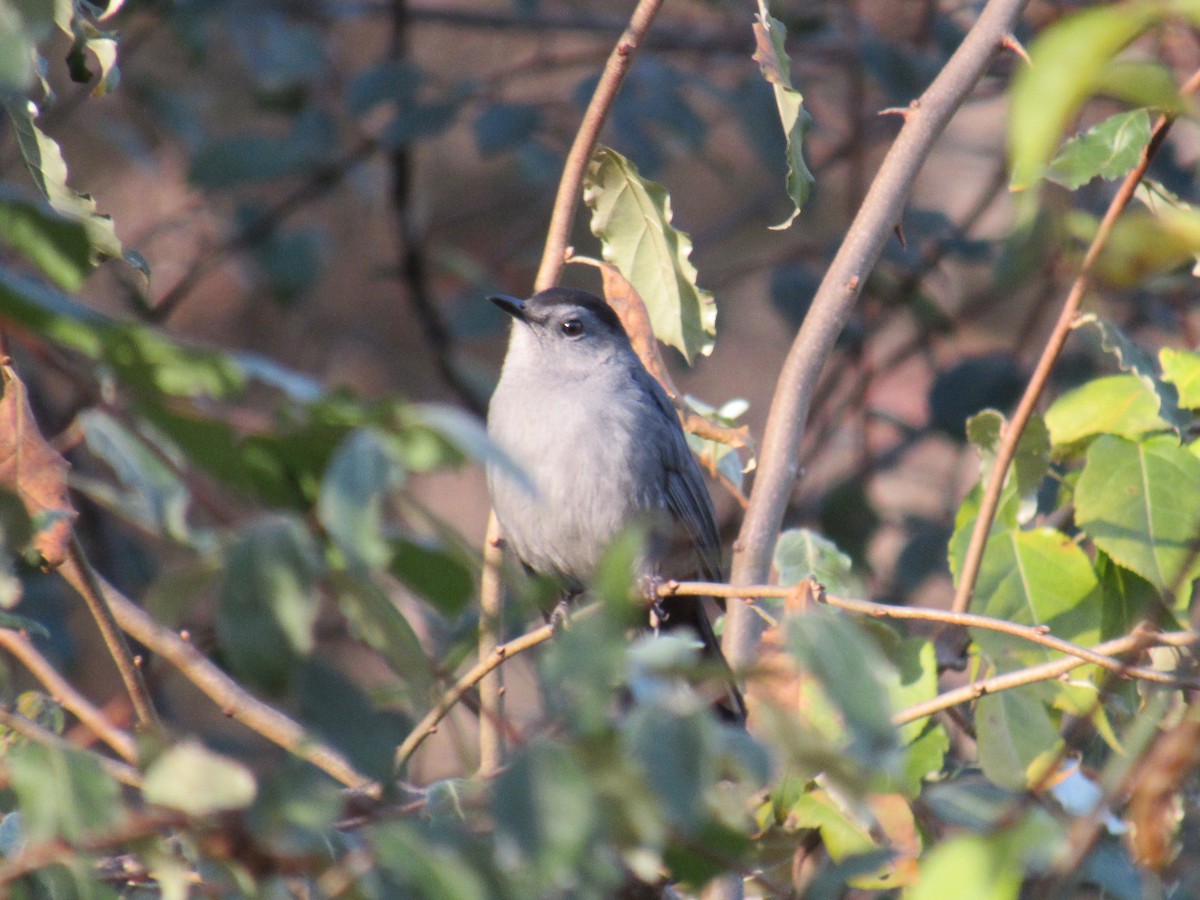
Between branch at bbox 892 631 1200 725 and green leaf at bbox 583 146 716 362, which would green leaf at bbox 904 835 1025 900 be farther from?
green leaf at bbox 583 146 716 362

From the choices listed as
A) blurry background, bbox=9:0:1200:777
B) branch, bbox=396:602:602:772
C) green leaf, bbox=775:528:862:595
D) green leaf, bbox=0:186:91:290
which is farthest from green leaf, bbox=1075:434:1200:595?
green leaf, bbox=0:186:91:290

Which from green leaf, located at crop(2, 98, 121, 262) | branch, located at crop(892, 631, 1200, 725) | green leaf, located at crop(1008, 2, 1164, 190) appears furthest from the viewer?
green leaf, located at crop(2, 98, 121, 262)

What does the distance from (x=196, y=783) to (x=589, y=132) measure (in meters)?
1.86

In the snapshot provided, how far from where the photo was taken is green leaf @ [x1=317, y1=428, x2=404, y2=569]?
103 centimetres

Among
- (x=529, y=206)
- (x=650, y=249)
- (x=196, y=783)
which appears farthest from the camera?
(x=529, y=206)

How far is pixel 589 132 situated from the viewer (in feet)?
9.06

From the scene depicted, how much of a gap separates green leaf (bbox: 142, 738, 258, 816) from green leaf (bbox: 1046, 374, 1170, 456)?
205 cm

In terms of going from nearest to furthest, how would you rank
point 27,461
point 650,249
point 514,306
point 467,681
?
point 467,681 → point 27,461 → point 650,249 → point 514,306

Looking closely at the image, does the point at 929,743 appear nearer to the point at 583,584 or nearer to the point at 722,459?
the point at 722,459


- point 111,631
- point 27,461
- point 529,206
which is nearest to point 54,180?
point 27,461

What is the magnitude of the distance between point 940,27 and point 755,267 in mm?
1564

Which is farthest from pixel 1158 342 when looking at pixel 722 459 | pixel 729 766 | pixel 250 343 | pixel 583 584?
pixel 729 766

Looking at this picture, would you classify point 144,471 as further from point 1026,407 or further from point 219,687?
point 1026,407

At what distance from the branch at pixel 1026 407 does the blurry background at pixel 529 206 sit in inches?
47.1
